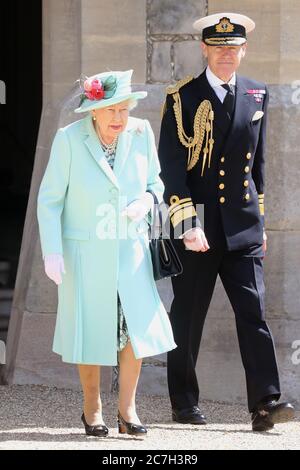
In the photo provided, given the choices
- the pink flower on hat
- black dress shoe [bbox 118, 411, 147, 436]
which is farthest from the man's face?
black dress shoe [bbox 118, 411, 147, 436]

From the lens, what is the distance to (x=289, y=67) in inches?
284

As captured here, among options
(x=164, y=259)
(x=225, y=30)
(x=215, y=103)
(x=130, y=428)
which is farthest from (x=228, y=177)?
(x=130, y=428)

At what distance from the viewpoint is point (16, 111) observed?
1054 cm

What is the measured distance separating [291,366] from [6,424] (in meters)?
1.51

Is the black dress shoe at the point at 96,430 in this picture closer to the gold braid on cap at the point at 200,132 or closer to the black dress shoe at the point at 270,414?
the black dress shoe at the point at 270,414

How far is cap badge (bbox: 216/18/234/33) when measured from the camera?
6494mm

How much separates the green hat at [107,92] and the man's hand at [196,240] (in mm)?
676

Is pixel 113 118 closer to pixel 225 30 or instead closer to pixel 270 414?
pixel 225 30

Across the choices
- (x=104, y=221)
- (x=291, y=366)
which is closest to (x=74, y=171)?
(x=104, y=221)

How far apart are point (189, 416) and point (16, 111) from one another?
4.40 meters

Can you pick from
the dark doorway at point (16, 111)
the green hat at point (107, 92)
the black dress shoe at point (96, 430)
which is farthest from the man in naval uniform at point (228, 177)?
the dark doorway at point (16, 111)

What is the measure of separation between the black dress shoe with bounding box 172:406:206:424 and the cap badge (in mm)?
1781

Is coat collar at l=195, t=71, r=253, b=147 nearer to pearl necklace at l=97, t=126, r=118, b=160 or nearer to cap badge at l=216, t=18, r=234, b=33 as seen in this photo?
cap badge at l=216, t=18, r=234, b=33
